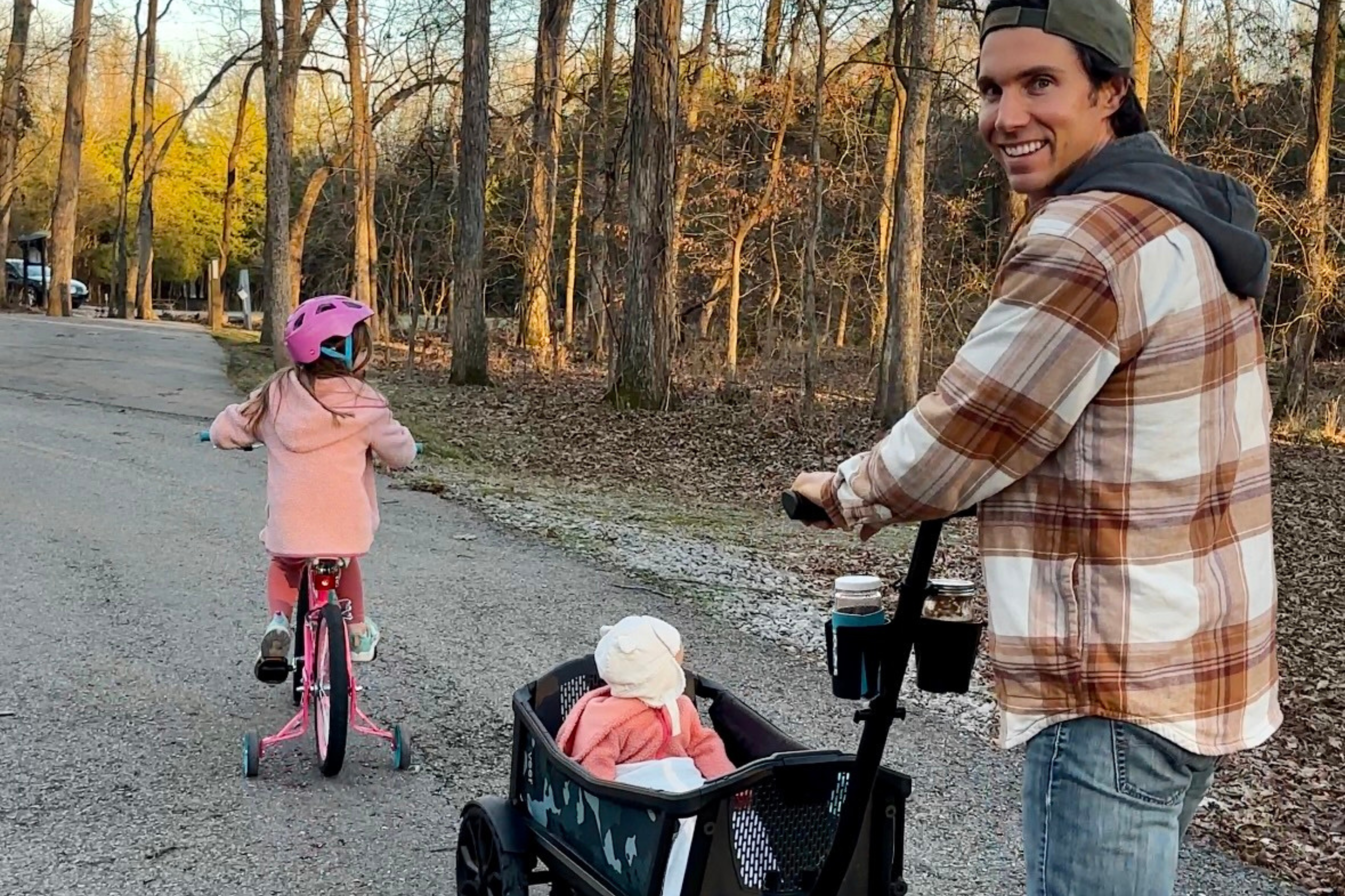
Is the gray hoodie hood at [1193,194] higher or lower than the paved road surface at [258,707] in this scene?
higher

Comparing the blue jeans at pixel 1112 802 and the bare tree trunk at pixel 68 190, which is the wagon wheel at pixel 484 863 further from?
the bare tree trunk at pixel 68 190

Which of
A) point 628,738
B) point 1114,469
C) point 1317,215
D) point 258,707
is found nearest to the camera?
point 1114,469

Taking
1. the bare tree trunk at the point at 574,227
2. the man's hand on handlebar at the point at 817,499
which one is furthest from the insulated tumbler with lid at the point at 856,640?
the bare tree trunk at the point at 574,227

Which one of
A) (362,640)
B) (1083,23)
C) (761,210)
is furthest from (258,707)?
(761,210)

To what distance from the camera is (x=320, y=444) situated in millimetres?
4633

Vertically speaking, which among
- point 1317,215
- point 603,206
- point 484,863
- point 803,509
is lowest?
point 484,863

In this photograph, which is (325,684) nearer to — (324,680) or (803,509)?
(324,680)

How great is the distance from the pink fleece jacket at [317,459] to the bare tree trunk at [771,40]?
17.5 metres

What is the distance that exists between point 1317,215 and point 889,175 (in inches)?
297

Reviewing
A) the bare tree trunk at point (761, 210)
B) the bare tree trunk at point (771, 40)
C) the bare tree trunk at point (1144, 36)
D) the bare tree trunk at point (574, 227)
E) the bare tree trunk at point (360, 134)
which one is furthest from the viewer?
the bare tree trunk at point (574, 227)

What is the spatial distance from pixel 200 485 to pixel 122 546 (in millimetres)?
2361

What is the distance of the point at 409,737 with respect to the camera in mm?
4816

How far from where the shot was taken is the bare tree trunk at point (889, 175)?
54.1 feet

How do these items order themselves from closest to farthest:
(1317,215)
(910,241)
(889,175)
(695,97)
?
(910,241) → (1317,215) → (889,175) → (695,97)
